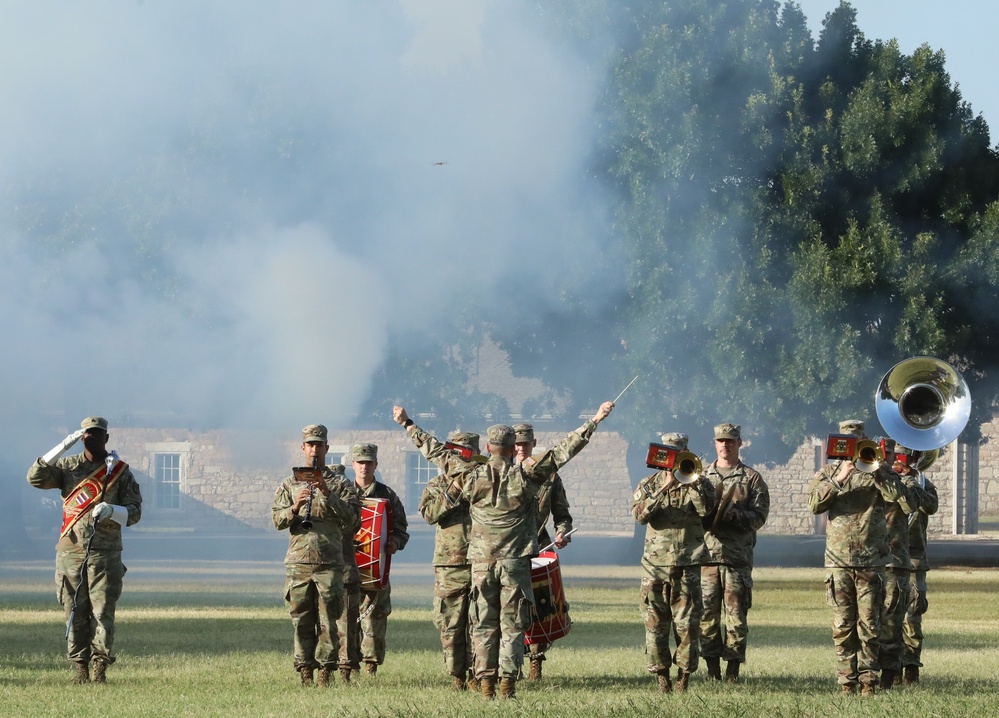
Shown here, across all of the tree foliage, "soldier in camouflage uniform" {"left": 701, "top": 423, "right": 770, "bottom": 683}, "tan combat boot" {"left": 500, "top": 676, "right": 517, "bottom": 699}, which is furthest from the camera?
the tree foliage

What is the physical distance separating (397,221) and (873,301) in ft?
26.4

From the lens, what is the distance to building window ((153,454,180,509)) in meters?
42.6

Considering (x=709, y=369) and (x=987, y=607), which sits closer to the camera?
(x=987, y=607)

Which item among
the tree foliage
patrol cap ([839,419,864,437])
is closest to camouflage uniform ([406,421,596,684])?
patrol cap ([839,419,864,437])

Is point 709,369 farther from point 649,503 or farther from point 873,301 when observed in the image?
point 649,503

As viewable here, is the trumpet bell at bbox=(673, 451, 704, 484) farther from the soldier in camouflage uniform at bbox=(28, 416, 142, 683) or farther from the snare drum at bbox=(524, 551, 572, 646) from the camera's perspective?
the soldier in camouflage uniform at bbox=(28, 416, 142, 683)

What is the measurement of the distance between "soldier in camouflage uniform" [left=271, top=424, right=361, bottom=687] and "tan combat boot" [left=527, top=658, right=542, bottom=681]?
1543mm

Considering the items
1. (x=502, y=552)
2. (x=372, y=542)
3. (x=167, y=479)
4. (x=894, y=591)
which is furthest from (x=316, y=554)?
(x=167, y=479)

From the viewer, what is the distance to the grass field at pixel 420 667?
33.4ft

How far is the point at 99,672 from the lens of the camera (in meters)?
11.6

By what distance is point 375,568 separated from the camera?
12250 mm

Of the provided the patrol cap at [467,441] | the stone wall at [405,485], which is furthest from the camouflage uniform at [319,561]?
the stone wall at [405,485]

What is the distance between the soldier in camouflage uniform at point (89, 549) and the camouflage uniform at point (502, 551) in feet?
8.22

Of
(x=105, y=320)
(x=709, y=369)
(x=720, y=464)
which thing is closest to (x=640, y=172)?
(x=709, y=369)
